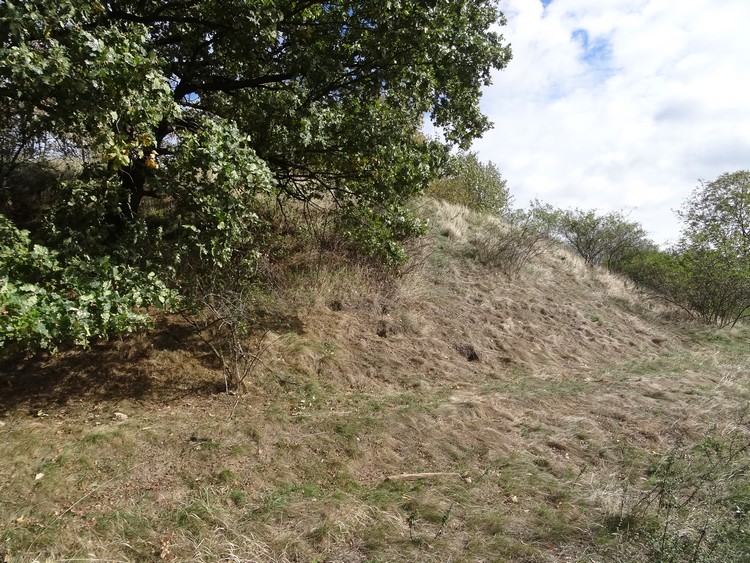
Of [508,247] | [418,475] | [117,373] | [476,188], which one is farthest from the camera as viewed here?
[476,188]

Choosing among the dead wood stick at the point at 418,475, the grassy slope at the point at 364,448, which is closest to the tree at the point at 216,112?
the grassy slope at the point at 364,448

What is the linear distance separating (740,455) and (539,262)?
32.1 ft

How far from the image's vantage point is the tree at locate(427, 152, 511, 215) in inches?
690

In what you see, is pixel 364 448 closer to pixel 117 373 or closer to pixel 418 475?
pixel 418 475

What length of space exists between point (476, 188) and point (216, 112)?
1386cm

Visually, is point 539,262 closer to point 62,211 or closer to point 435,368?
point 435,368

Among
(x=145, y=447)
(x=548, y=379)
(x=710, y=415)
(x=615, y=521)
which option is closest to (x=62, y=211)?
(x=145, y=447)

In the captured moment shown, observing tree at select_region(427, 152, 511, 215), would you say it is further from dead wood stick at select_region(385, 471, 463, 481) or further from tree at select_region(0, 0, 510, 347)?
dead wood stick at select_region(385, 471, 463, 481)

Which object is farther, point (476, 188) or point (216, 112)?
point (476, 188)

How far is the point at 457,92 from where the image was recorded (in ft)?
23.7

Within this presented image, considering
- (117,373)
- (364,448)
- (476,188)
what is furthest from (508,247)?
(117,373)

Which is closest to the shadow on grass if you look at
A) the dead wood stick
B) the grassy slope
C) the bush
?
the grassy slope

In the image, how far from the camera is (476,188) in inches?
746

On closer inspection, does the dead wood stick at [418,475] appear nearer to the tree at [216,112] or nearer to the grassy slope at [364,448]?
the grassy slope at [364,448]
